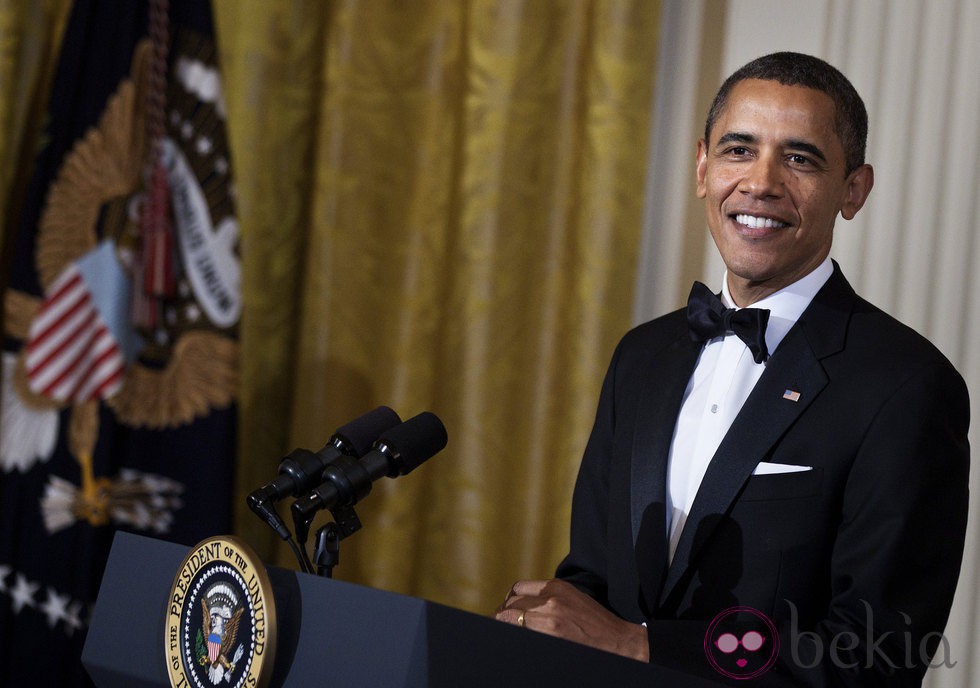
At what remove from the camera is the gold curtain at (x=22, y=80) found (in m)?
3.10

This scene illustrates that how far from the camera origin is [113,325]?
3.07 metres

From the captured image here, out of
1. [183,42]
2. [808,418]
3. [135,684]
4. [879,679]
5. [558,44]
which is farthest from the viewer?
[558,44]

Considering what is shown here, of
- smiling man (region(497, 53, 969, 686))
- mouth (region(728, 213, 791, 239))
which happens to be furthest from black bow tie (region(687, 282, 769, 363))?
mouth (region(728, 213, 791, 239))

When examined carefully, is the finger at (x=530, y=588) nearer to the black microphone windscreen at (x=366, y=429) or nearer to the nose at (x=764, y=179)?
the black microphone windscreen at (x=366, y=429)

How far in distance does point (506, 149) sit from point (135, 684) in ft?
7.38

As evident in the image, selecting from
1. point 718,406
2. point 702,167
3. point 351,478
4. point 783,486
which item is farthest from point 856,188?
point 351,478

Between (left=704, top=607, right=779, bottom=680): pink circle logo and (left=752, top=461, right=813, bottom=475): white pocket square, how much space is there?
24cm

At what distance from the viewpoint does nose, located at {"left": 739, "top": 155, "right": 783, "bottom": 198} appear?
1.73 metres

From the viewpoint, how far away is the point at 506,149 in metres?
3.29

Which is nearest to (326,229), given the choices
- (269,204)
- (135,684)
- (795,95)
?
(269,204)

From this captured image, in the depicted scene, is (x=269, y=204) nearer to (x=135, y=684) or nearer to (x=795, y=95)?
(x=795, y=95)

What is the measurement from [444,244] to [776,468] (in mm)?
1900

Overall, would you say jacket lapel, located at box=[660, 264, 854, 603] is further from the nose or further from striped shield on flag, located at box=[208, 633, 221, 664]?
striped shield on flag, located at box=[208, 633, 221, 664]

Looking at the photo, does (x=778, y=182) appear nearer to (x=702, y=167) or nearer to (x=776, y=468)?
(x=702, y=167)
